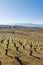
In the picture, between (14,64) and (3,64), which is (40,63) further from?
(3,64)

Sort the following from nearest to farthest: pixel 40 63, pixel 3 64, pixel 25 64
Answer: pixel 3 64
pixel 25 64
pixel 40 63

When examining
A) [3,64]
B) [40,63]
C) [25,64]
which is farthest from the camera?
[40,63]

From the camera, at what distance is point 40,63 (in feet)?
55.2

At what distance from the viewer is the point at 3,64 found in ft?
48.5

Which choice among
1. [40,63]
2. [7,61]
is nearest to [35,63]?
[40,63]

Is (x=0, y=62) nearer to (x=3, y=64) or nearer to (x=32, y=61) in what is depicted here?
(x=3, y=64)

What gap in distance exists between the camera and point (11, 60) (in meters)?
16.5

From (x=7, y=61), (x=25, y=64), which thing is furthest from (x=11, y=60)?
(x=25, y=64)

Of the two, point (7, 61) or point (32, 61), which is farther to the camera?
point (32, 61)

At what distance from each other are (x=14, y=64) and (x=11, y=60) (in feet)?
4.27

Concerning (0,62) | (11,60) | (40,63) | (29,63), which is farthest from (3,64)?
(40,63)

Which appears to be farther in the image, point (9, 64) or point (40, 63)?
point (40, 63)

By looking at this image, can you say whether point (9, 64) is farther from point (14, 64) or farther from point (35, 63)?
point (35, 63)

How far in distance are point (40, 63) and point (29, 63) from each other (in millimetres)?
1293
